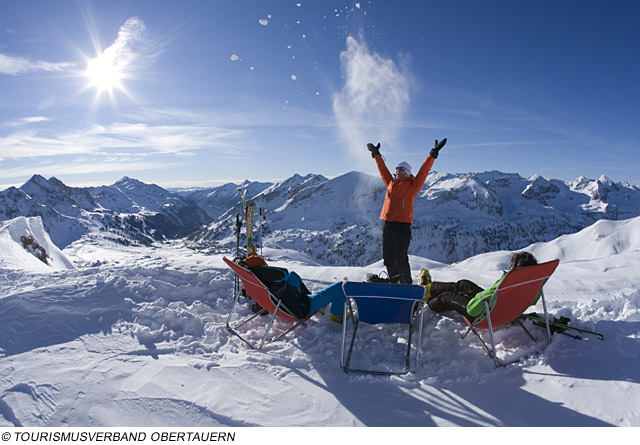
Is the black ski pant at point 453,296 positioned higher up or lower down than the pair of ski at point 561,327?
higher up

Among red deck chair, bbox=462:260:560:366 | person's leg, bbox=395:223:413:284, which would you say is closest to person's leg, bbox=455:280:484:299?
red deck chair, bbox=462:260:560:366

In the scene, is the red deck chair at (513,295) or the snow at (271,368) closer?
the snow at (271,368)

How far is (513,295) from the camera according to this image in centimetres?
424

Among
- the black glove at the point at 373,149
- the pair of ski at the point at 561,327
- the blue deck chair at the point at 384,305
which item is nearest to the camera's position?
the blue deck chair at the point at 384,305

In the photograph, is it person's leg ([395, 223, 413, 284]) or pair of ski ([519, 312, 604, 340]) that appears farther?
person's leg ([395, 223, 413, 284])

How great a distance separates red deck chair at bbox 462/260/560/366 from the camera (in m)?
4.06

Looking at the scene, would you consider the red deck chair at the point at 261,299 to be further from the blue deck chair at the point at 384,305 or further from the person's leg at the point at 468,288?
the person's leg at the point at 468,288

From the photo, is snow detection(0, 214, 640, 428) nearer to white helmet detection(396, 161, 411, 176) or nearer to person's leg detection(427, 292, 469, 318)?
person's leg detection(427, 292, 469, 318)

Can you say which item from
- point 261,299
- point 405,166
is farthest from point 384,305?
point 405,166

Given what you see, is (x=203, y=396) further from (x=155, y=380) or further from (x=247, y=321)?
(x=247, y=321)

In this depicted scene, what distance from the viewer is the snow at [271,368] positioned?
3254 millimetres

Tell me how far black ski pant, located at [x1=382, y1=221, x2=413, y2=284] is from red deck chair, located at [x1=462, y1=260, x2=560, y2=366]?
8.15 ft

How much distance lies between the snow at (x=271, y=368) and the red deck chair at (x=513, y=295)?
47cm

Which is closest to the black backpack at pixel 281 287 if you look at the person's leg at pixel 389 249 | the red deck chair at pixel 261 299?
the red deck chair at pixel 261 299
